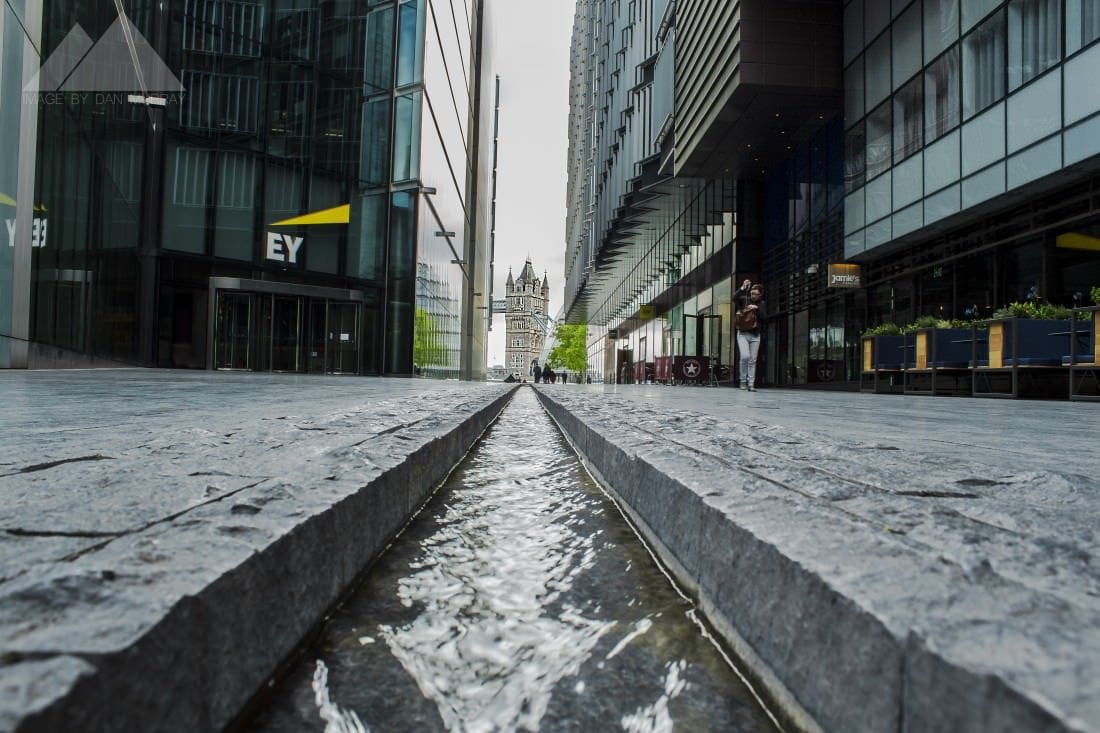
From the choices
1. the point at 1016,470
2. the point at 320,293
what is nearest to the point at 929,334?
the point at 1016,470

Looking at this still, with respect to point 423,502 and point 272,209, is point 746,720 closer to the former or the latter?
point 423,502

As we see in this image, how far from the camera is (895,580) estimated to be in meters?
0.89

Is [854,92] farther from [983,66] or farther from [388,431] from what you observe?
[388,431]

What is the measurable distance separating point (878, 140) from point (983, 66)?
10.8ft

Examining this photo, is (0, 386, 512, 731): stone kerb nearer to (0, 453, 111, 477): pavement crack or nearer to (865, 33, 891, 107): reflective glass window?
(0, 453, 111, 477): pavement crack

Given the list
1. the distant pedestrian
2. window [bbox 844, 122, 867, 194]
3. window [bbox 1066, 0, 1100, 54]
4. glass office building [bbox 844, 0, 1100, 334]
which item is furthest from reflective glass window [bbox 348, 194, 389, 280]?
window [bbox 1066, 0, 1100, 54]

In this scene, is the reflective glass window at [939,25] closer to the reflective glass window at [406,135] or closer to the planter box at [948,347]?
the planter box at [948,347]

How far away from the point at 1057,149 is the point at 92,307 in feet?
53.4

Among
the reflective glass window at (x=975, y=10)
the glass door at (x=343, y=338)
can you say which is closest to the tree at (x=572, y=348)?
the glass door at (x=343, y=338)

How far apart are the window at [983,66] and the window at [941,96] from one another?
28 centimetres

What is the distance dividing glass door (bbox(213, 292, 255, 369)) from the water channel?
20.5 meters

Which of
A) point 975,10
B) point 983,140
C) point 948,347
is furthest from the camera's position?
point 975,10

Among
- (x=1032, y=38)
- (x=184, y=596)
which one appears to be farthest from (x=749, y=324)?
(x=184, y=596)

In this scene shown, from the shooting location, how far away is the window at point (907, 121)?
14328 mm
